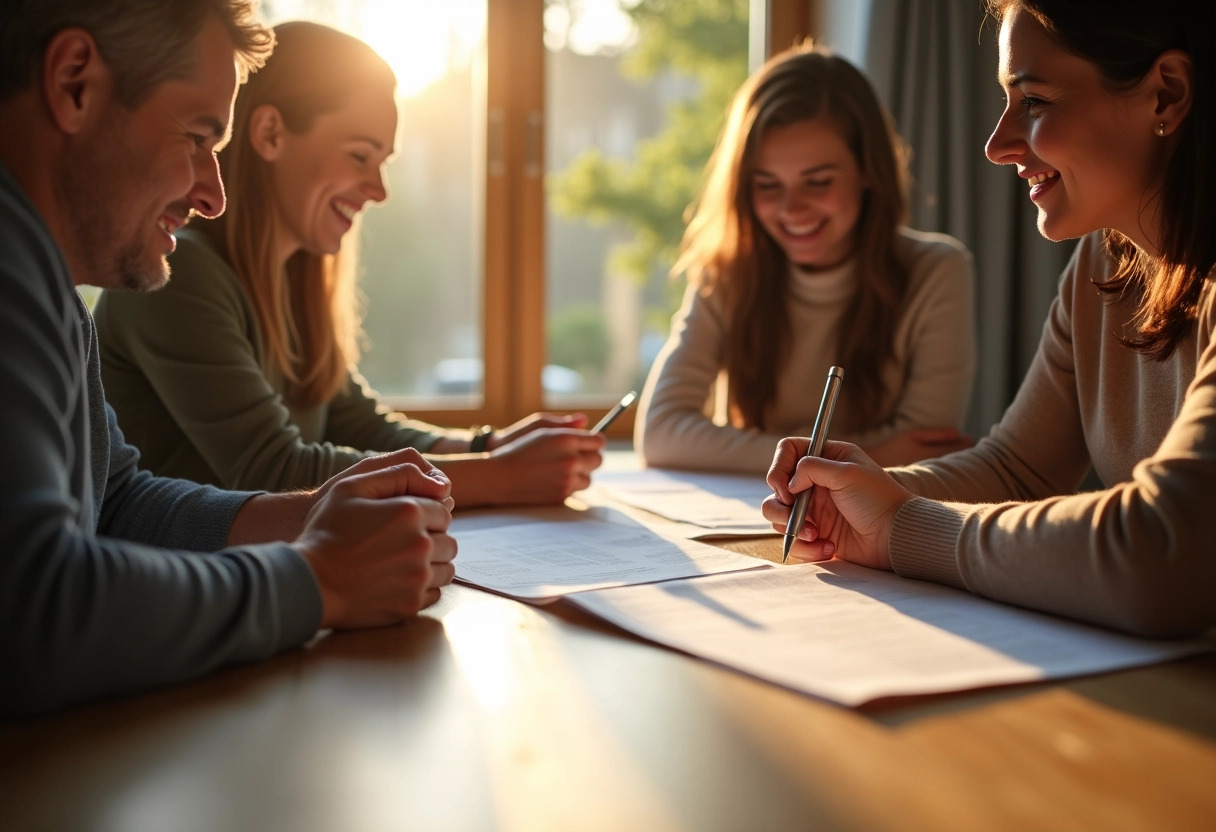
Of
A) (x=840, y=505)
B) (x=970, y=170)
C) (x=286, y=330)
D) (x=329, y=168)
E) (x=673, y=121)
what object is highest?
(x=673, y=121)

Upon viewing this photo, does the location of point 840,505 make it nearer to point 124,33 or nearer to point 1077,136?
point 1077,136

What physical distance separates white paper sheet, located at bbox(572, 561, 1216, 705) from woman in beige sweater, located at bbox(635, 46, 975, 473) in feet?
2.99

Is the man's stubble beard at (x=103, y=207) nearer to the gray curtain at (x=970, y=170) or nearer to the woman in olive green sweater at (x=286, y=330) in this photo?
the woman in olive green sweater at (x=286, y=330)

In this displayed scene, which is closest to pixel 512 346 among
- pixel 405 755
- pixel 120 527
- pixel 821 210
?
pixel 821 210

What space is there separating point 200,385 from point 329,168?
391mm

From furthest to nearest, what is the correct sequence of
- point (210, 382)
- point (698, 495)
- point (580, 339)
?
point (580, 339), point (698, 495), point (210, 382)

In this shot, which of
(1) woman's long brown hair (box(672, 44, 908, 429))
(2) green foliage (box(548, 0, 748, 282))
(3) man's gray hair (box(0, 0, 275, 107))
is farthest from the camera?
(2) green foliage (box(548, 0, 748, 282))

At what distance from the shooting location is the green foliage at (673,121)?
304cm

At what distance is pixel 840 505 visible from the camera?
1063 millimetres

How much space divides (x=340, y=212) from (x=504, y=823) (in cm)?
128

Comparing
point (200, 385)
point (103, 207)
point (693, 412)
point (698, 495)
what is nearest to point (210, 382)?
point (200, 385)

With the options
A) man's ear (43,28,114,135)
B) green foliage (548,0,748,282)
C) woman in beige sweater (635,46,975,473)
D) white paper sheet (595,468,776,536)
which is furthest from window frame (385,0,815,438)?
man's ear (43,28,114,135)

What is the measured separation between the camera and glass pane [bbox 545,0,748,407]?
115 inches

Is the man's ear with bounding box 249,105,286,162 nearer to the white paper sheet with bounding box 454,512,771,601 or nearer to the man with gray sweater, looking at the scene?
the man with gray sweater
